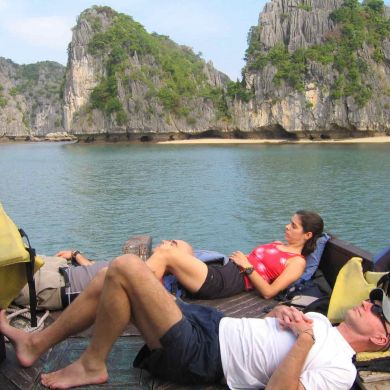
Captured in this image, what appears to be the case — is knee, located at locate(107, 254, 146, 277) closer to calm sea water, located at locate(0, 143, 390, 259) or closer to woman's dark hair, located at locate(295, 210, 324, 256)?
woman's dark hair, located at locate(295, 210, 324, 256)

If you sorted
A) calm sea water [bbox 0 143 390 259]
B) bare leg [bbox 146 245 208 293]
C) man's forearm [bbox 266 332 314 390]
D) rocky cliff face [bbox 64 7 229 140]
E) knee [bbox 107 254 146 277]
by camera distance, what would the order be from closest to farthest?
man's forearm [bbox 266 332 314 390]
knee [bbox 107 254 146 277]
bare leg [bbox 146 245 208 293]
calm sea water [bbox 0 143 390 259]
rocky cliff face [bbox 64 7 229 140]

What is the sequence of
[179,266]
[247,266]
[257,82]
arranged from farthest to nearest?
1. [257,82]
2. [247,266]
3. [179,266]

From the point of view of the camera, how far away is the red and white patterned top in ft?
14.8

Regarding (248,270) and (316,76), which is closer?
(248,270)

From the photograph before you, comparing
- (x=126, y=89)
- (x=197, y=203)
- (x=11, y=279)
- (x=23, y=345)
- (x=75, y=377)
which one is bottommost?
(x=197, y=203)

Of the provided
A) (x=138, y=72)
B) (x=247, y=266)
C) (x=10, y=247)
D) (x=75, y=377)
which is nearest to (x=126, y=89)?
(x=138, y=72)

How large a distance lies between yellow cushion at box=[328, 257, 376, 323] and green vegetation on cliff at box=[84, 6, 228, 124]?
214 ft

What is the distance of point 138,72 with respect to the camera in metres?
72.3

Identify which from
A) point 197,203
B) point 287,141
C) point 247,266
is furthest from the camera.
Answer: point 287,141

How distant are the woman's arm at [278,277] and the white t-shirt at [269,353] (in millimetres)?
1446

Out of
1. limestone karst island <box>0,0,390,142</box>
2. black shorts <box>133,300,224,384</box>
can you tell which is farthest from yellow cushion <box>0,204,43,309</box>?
limestone karst island <box>0,0,390,142</box>

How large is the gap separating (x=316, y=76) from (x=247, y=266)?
59832mm

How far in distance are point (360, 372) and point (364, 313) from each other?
314 mm

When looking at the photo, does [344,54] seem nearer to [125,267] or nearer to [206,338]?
[206,338]
